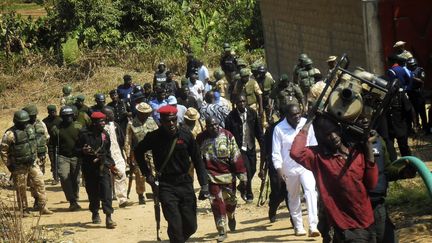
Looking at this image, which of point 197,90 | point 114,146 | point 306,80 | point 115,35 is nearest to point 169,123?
point 114,146

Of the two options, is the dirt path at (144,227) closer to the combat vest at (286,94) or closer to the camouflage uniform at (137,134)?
the camouflage uniform at (137,134)

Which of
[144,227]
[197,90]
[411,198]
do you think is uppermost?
[197,90]

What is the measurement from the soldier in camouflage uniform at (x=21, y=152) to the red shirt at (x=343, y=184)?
7318mm

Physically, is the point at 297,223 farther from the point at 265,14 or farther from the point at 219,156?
the point at 265,14

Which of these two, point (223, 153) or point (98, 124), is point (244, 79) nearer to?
point (98, 124)

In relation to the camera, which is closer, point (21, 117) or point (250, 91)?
→ point (21, 117)

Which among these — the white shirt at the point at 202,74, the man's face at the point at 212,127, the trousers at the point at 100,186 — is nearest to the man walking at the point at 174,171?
the man's face at the point at 212,127

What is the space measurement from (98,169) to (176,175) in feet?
10.4

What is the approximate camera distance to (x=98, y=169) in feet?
43.6

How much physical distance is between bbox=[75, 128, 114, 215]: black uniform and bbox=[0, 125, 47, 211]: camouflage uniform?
1.06 meters

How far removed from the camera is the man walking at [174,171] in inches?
404

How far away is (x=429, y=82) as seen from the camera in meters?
18.1

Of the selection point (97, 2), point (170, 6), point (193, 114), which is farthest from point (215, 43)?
point (193, 114)

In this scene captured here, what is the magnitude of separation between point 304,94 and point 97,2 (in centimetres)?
1338
